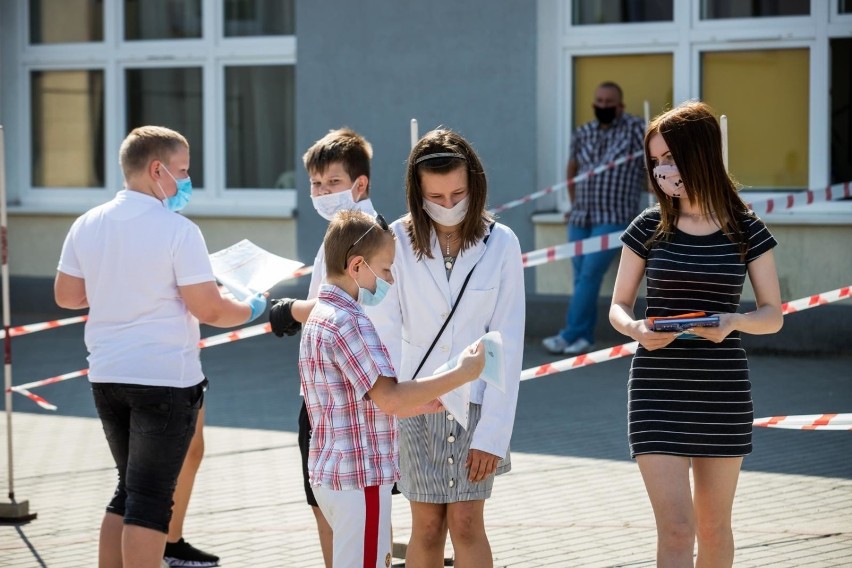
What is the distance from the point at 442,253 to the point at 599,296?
7.48 meters

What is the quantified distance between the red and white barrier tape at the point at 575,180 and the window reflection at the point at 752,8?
1571 millimetres

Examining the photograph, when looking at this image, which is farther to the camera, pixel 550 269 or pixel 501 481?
pixel 550 269

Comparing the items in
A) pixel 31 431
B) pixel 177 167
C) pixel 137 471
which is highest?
pixel 177 167

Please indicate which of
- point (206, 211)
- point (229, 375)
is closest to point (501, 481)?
point (229, 375)

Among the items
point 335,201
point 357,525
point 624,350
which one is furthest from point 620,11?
point 357,525

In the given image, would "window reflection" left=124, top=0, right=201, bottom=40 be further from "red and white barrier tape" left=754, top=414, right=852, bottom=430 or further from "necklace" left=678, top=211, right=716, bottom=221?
"necklace" left=678, top=211, right=716, bottom=221

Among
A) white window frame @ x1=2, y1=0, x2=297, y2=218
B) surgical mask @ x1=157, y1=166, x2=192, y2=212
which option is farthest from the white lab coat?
white window frame @ x1=2, y1=0, x2=297, y2=218

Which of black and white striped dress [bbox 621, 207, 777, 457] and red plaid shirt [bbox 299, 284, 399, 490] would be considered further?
black and white striped dress [bbox 621, 207, 777, 457]

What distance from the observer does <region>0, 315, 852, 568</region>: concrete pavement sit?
19.0ft

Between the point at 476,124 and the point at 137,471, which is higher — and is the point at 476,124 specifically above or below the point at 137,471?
above

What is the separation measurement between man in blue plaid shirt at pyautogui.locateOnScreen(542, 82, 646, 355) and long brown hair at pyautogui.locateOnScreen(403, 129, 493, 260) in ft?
22.3

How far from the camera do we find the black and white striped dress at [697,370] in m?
4.21

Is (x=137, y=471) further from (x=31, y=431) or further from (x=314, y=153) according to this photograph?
(x=31, y=431)

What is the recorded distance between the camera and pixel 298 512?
6543 millimetres
